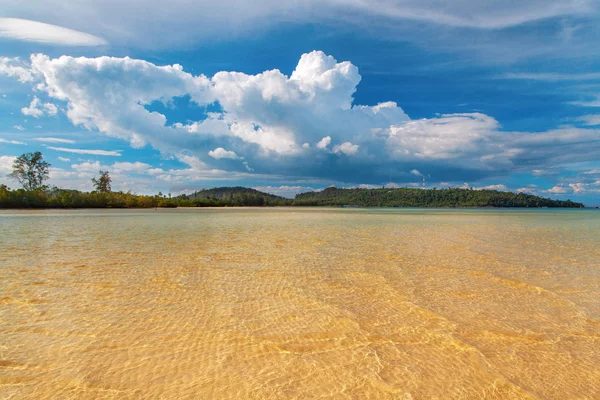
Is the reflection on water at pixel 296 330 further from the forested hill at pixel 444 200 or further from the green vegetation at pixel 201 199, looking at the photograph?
the forested hill at pixel 444 200

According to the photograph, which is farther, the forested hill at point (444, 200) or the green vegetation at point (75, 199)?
the forested hill at point (444, 200)

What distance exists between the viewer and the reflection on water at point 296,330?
11.8ft

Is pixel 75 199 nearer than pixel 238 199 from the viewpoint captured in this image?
Yes

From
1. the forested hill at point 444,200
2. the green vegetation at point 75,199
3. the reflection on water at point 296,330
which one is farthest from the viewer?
the forested hill at point 444,200

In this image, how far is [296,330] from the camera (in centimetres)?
510

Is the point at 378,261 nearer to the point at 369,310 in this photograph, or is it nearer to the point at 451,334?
the point at 369,310

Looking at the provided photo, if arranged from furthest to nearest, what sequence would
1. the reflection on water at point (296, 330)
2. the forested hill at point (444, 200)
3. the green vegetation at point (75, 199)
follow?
the forested hill at point (444, 200) < the green vegetation at point (75, 199) < the reflection on water at point (296, 330)

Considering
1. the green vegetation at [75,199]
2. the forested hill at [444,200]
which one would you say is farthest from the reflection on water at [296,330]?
the forested hill at [444,200]

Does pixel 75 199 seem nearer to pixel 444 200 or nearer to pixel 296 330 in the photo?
pixel 296 330

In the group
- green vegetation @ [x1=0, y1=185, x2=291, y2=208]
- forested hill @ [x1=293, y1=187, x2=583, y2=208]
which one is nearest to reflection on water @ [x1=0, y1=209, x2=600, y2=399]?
green vegetation @ [x1=0, y1=185, x2=291, y2=208]

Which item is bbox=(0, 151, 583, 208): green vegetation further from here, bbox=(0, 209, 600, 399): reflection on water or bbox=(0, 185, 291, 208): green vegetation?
bbox=(0, 209, 600, 399): reflection on water

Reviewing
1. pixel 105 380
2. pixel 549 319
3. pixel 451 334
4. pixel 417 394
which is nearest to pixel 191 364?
pixel 105 380

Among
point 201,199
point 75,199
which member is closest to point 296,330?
point 75,199

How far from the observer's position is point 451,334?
4945 mm
